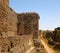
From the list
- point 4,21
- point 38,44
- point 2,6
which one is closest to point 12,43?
point 4,21

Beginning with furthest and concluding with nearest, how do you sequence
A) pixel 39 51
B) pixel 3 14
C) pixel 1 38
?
pixel 39 51 < pixel 3 14 < pixel 1 38

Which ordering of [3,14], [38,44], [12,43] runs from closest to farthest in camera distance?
[3,14]
[12,43]
[38,44]

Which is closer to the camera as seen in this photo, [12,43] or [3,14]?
[3,14]

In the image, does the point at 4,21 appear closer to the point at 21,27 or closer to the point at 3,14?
the point at 3,14

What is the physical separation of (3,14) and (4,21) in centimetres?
26

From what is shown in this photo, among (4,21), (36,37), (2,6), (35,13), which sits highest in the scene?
(35,13)

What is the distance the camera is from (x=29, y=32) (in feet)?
49.0

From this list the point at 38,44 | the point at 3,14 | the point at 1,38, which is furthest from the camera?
the point at 38,44

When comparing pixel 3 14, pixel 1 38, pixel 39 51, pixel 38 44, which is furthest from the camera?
pixel 38 44

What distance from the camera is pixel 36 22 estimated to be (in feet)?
48.4

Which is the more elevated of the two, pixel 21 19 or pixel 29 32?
pixel 21 19

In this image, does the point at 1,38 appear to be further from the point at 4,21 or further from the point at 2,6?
the point at 2,6

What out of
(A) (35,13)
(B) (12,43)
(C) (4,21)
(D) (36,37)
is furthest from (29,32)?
(C) (4,21)

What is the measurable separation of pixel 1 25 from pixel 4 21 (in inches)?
11.3
